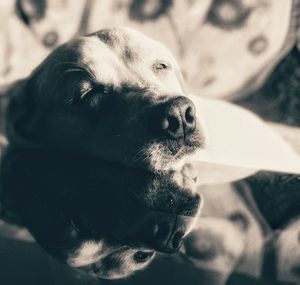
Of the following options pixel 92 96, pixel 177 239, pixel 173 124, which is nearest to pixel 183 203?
pixel 177 239

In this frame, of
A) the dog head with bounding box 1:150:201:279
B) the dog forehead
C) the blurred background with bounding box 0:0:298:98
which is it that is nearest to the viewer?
the dog head with bounding box 1:150:201:279

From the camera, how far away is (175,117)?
109 cm

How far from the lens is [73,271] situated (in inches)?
41.7

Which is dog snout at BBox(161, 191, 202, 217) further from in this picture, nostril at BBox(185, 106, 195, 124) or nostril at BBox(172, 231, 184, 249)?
nostril at BBox(185, 106, 195, 124)

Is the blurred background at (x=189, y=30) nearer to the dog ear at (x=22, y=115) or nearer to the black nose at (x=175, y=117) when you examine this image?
the dog ear at (x=22, y=115)

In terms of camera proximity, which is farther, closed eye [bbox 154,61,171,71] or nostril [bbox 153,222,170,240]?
closed eye [bbox 154,61,171,71]

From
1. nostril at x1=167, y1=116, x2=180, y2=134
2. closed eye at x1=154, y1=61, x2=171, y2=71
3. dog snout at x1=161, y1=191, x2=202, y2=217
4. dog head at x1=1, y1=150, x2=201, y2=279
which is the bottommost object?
dog snout at x1=161, y1=191, x2=202, y2=217

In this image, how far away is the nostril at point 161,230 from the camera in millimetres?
1093

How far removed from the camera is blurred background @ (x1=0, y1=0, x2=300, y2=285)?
3.55 feet

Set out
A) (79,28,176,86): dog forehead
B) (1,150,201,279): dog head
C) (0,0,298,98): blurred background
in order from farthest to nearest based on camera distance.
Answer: (0,0,298,98): blurred background, (79,28,176,86): dog forehead, (1,150,201,279): dog head

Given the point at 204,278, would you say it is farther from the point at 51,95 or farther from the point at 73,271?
the point at 51,95

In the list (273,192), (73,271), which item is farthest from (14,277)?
(273,192)

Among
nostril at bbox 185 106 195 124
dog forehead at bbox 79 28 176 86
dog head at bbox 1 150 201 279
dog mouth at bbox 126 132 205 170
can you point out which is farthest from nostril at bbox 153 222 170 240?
dog forehead at bbox 79 28 176 86

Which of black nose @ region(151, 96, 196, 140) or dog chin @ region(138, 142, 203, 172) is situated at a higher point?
black nose @ region(151, 96, 196, 140)
